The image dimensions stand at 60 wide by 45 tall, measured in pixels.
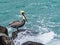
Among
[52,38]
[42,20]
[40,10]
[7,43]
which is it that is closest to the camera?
[7,43]

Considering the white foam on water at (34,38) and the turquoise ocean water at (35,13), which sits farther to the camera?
the turquoise ocean water at (35,13)

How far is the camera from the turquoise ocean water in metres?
16.6

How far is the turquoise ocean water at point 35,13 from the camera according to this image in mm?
16552

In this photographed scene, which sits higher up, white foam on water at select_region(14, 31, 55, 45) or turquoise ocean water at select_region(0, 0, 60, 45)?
white foam on water at select_region(14, 31, 55, 45)

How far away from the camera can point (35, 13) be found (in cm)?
1978

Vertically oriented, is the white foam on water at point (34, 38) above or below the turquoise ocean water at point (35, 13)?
above

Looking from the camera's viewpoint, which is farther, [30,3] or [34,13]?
[30,3]

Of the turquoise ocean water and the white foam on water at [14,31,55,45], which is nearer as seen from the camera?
the white foam on water at [14,31,55,45]

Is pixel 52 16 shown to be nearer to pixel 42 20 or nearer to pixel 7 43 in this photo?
pixel 42 20

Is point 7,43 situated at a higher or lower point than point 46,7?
higher

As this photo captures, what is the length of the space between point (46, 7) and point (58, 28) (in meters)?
5.48

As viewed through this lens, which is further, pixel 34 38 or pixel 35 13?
pixel 35 13

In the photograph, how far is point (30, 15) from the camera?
1939cm

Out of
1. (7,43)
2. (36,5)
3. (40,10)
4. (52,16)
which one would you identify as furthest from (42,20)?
(7,43)
